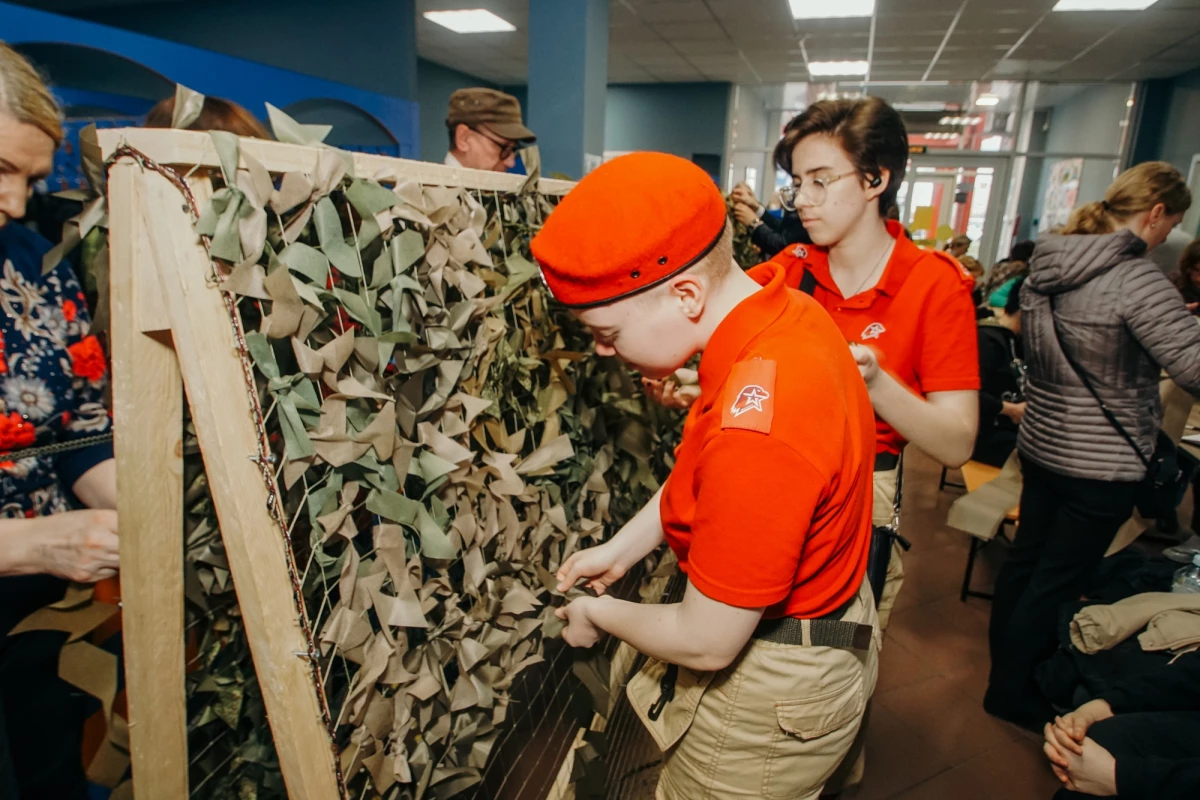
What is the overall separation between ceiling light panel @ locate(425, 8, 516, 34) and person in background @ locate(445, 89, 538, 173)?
5.61 metres

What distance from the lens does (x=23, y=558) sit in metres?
0.99

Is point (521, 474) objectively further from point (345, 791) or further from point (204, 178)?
point (204, 178)

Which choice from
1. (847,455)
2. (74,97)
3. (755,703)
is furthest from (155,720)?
(74,97)

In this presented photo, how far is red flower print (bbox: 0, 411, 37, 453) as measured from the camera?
3.61ft

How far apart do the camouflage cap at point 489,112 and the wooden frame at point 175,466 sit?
1.98 m

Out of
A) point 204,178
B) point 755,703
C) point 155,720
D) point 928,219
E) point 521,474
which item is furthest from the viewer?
point 928,219

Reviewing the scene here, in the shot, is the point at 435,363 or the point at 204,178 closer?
the point at 204,178

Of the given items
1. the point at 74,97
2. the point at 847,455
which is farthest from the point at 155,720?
the point at 74,97

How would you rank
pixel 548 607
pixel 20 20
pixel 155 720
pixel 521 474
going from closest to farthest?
pixel 155 720 < pixel 521 474 < pixel 548 607 < pixel 20 20

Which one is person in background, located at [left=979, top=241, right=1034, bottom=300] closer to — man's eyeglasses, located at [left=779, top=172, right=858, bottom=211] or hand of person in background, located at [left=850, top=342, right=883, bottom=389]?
man's eyeglasses, located at [left=779, top=172, right=858, bottom=211]

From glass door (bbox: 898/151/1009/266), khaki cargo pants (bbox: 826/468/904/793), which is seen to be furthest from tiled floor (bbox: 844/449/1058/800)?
glass door (bbox: 898/151/1009/266)

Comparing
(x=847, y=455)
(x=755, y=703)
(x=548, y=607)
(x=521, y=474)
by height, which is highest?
(x=847, y=455)

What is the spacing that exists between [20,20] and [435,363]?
2.91m

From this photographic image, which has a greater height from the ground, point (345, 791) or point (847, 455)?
point (847, 455)
